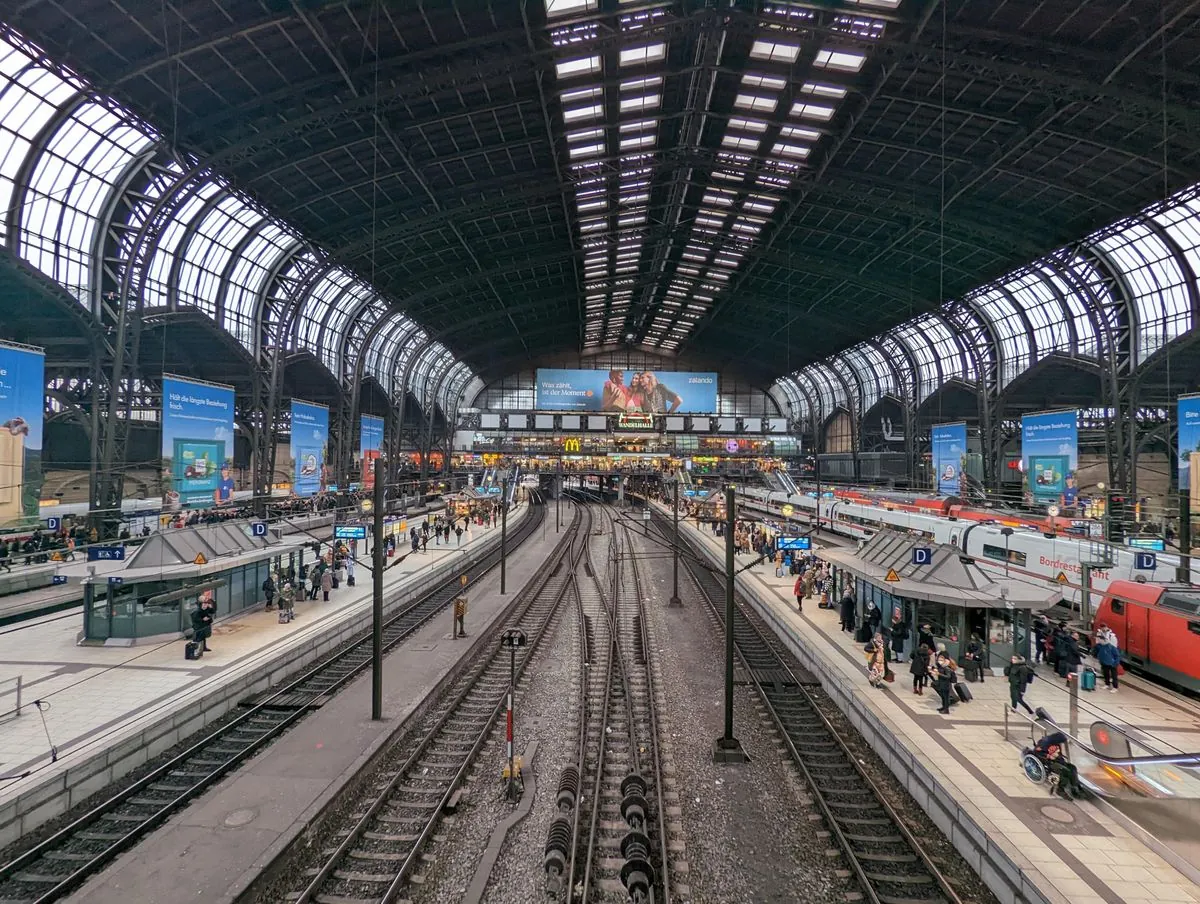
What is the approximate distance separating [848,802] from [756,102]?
92.0 ft

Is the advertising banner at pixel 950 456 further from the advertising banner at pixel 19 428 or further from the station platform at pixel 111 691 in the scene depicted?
the advertising banner at pixel 19 428

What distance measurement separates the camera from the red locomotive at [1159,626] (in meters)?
12.3

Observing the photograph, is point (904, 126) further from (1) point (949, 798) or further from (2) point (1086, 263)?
(1) point (949, 798)

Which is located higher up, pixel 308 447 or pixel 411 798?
pixel 308 447

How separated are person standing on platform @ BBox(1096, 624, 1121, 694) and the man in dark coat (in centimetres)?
560

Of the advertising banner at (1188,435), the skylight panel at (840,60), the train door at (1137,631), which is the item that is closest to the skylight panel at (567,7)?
the skylight panel at (840,60)

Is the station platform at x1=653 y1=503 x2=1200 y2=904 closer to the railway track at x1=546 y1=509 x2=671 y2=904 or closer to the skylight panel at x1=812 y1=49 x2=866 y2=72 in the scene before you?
the railway track at x1=546 y1=509 x2=671 y2=904

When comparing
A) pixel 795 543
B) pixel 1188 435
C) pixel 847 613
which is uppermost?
pixel 1188 435

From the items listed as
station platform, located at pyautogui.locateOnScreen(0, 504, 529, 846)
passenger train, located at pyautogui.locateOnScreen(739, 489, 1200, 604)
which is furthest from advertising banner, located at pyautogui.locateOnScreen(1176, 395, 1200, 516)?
station platform, located at pyautogui.locateOnScreen(0, 504, 529, 846)

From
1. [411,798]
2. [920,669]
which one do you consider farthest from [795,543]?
[411,798]

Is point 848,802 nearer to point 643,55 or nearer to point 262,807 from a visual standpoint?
point 262,807

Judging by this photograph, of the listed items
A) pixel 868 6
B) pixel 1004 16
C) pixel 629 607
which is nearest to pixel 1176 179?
pixel 1004 16

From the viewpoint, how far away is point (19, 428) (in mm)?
16531

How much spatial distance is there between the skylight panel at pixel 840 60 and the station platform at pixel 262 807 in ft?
85.4
